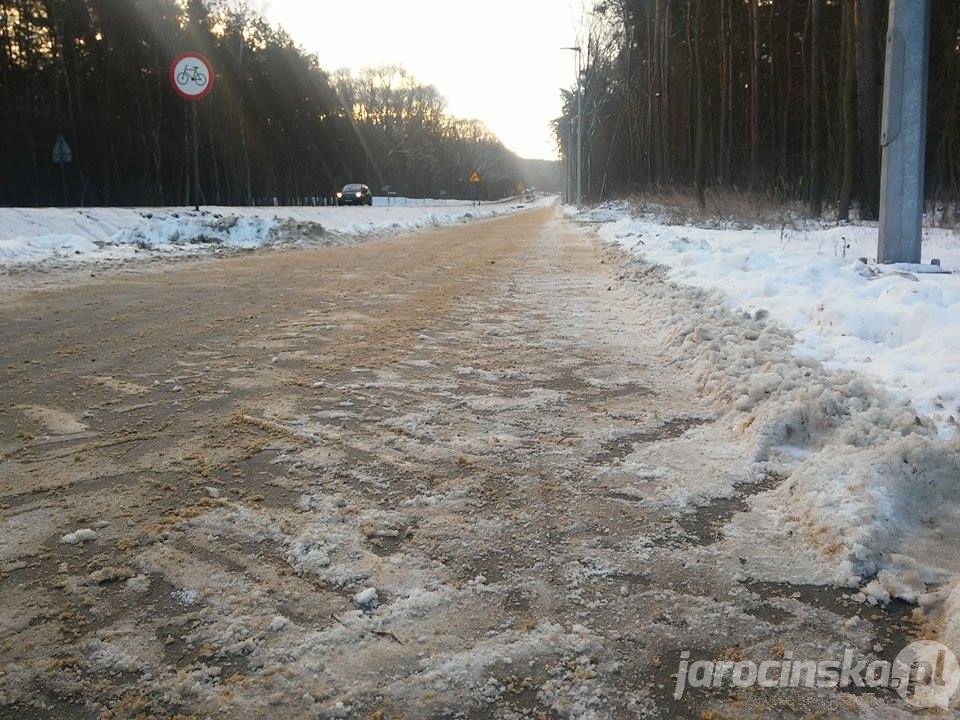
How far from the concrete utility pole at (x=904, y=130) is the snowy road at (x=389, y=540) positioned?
3.31 m

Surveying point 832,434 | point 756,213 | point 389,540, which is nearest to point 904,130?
point 832,434

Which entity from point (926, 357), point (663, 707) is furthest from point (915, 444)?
point (663, 707)

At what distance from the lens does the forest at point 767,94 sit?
1614cm

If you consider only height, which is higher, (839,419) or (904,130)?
(904,130)

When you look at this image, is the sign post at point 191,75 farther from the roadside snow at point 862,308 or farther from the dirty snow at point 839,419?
the dirty snow at point 839,419

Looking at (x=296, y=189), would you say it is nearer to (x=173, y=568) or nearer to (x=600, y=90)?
(x=600, y=90)

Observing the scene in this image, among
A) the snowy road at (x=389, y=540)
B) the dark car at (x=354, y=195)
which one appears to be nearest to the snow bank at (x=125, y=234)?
the snowy road at (x=389, y=540)

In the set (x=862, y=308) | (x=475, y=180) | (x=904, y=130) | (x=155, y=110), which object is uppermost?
(x=155, y=110)

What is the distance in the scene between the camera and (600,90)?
53562mm

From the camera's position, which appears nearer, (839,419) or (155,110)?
(839,419)

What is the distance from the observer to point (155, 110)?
33594 mm

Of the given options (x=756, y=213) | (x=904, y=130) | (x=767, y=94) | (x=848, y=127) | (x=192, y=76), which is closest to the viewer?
(x=904, y=130)

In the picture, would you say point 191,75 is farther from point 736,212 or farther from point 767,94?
point 767,94

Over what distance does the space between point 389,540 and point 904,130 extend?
7178mm
